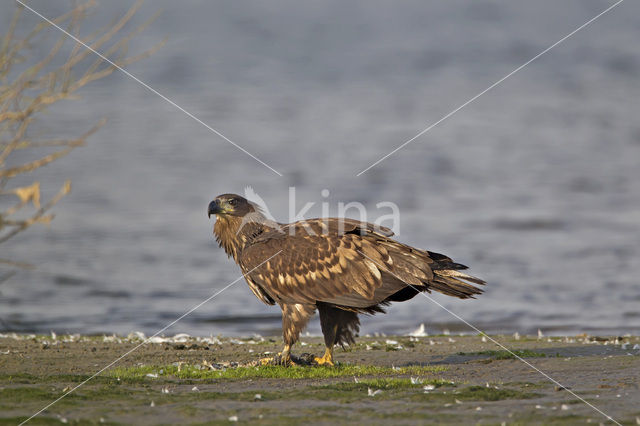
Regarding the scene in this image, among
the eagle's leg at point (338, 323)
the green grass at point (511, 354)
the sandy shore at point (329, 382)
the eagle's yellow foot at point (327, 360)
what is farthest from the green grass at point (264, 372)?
the green grass at point (511, 354)

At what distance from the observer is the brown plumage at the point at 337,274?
9641 mm

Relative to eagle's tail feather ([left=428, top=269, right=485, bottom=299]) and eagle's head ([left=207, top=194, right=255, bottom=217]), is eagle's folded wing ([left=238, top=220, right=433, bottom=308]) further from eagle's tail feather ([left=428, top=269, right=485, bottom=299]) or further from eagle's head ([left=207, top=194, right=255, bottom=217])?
eagle's head ([left=207, top=194, right=255, bottom=217])

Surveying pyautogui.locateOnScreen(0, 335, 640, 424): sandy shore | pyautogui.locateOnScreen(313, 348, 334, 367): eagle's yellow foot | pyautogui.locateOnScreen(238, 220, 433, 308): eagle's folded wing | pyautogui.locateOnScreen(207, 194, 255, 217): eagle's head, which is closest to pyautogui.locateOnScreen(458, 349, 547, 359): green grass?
pyautogui.locateOnScreen(0, 335, 640, 424): sandy shore

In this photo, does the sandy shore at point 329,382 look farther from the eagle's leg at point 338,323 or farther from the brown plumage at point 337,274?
the brown plumage at point 337,274

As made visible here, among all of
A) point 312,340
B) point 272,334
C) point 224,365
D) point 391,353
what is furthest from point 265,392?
point 272,334

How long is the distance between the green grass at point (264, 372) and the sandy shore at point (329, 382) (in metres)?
0.01

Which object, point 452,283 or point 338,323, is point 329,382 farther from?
point 452,283

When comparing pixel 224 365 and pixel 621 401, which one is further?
pixel 224 365

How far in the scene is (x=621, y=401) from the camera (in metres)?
6.75

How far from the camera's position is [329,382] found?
8.27 metres

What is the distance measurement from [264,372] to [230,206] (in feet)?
9.14

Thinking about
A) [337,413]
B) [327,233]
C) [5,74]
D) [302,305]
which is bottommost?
[337,413]

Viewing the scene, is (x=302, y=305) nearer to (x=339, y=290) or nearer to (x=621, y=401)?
(x=339, y=290)

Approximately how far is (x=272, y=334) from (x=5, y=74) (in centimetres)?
783
